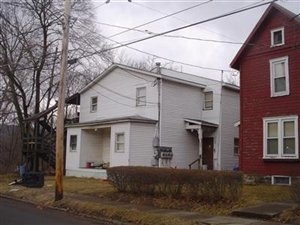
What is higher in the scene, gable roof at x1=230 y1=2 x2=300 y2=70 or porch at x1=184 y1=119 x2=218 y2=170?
gable roof at x1=230 y1=2 x2=300 y2=70

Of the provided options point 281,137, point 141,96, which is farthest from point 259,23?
point 141,96

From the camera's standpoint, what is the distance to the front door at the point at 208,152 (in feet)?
107

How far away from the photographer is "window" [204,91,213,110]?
3269cm

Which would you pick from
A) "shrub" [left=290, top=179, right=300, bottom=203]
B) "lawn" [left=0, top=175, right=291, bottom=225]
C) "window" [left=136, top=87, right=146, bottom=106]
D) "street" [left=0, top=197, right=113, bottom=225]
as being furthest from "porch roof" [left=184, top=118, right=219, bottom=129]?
"shrub" [left=290, top=179, right=300, bottom=203]

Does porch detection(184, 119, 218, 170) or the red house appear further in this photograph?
porch detection(184, 119, 218, 170)

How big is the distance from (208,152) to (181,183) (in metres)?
15.9

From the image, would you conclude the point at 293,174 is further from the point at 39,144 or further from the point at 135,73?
the point at 39,144

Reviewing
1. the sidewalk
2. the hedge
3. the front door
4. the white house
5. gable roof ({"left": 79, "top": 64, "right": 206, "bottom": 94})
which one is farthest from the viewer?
the front door

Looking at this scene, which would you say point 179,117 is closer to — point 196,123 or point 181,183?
point 196,123

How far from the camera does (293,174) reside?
2230cm

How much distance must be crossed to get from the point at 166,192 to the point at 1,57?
21078 mm

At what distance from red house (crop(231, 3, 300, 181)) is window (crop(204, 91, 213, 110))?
7.16 metres

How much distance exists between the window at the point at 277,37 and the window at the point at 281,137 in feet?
12.1

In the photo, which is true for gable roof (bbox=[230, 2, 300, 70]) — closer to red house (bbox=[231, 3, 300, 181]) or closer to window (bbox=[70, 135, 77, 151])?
red house (bbox=[231, 3, 300, 181])
